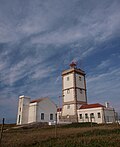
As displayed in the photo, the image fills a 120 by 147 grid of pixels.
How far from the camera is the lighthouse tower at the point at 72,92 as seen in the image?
3788 cm

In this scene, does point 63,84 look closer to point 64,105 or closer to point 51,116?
point 64,105

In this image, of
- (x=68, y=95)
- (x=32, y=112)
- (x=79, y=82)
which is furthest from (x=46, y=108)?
(x=79, y=82)

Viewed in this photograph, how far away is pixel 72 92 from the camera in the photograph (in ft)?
128

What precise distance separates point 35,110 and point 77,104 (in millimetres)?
10285

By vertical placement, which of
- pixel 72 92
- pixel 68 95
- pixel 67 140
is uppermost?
pixel 72 92

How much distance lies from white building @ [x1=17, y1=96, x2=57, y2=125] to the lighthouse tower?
4.05 metres

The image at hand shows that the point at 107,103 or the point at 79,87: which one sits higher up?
the point at 79,87

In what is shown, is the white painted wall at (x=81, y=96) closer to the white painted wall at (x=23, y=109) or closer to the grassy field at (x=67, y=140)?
the white painted wall at (x=23, y=109)

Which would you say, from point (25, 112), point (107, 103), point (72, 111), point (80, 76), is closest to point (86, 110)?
point (72, 111)

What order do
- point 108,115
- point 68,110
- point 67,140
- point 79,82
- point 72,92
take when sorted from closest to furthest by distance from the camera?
point 67,140
point 108,115
point 72,92
point 68,110
point 79,82

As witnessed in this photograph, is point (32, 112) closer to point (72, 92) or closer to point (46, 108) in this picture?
point (46, 108)

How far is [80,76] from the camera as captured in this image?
41969 mm

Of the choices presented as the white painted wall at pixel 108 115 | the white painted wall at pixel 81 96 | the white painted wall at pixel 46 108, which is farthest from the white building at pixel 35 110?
the white painted wall at pixel 108 115

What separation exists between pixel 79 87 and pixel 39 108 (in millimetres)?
11715
